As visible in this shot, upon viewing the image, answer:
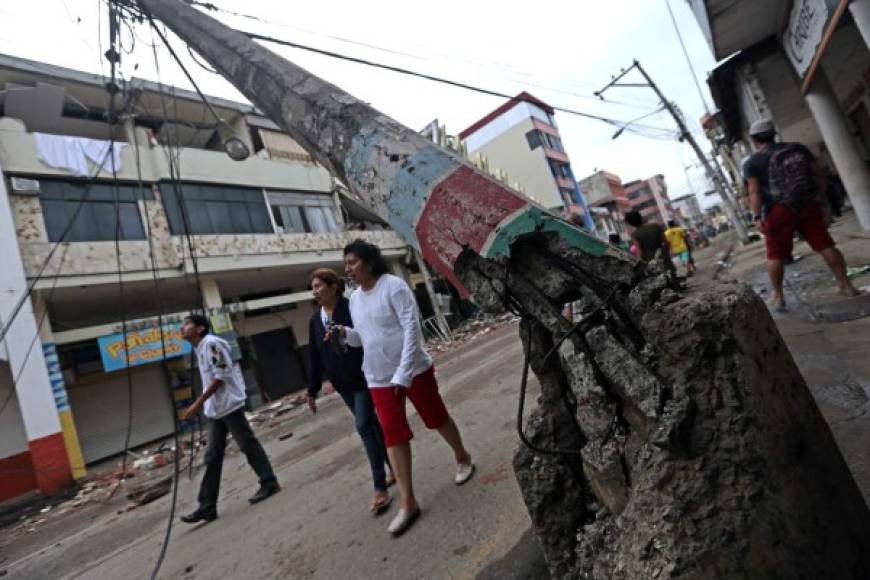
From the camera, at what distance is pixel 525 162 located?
125ft

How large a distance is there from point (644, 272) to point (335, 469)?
140 inches

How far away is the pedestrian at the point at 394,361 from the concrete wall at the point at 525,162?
35.2 m

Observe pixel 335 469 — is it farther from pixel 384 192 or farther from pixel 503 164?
pixel 503 164

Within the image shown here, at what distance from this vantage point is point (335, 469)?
4.03m

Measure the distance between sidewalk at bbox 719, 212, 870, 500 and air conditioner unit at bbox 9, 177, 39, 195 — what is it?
14.5m

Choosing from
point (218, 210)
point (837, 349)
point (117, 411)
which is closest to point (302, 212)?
point (218, 210)

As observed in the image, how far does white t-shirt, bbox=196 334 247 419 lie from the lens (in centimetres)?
361

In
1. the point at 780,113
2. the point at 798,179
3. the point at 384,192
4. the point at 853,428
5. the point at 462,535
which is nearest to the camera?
the point at 384,192

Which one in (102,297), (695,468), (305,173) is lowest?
(695,468)

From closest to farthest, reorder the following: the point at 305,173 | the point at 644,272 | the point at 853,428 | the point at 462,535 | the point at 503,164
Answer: the point at 644,272 → the point at 853,428 → the point at 462,535 → the point at 305,173 → the point at 503,164

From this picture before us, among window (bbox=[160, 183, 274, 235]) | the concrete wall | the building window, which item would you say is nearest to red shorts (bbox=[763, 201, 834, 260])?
window (bbox=[160, 183, 274, 235])

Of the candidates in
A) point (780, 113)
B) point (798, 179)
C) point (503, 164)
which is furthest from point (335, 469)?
point (503, 164)

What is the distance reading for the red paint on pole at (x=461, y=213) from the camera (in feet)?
4.40

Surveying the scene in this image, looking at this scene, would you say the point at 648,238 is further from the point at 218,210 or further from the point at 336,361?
the point at 218,210
